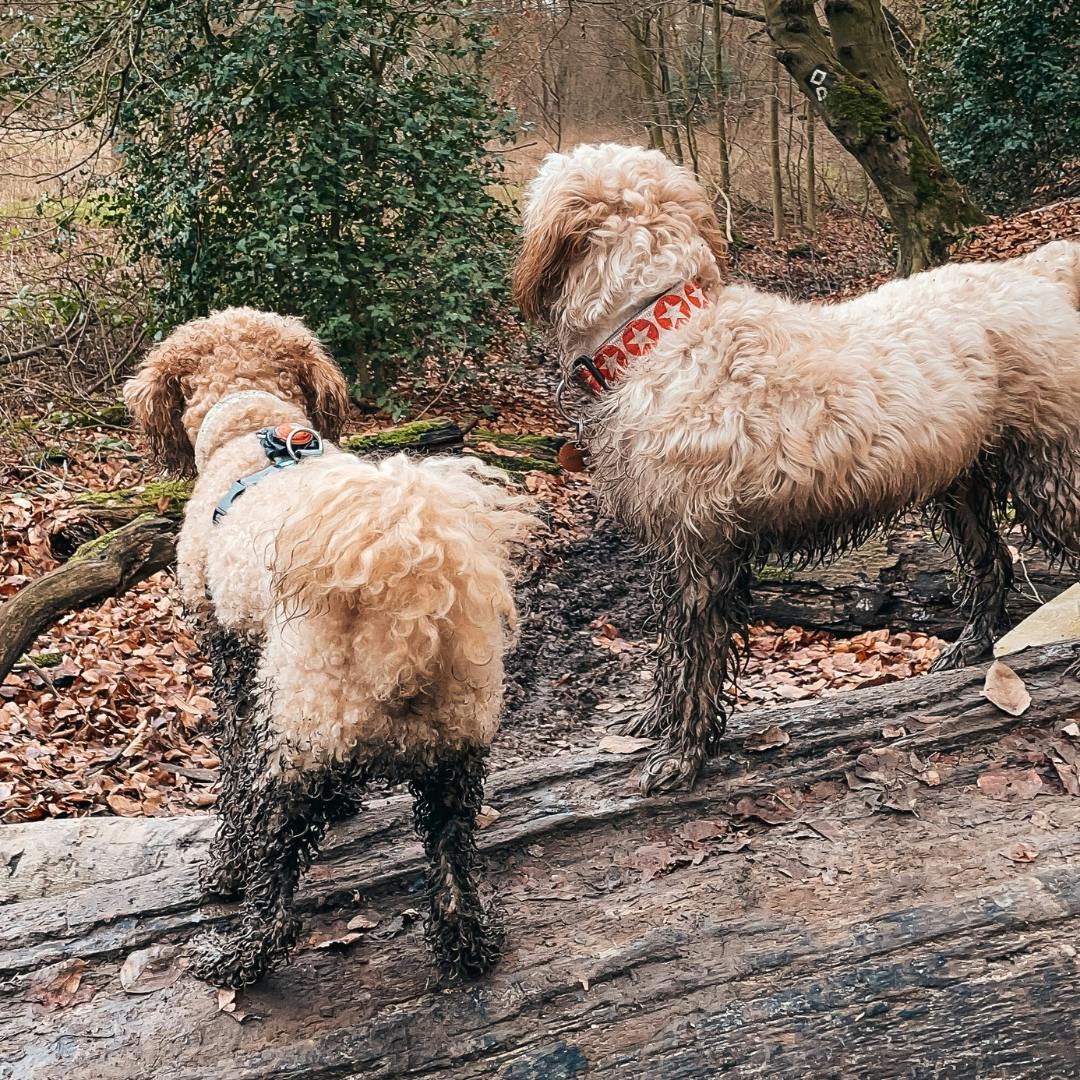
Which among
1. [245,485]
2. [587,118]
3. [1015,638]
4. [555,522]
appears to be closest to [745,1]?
[587,118]

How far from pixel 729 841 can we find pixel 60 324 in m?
8.16

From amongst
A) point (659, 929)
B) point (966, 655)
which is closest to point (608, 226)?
point (659, 929)

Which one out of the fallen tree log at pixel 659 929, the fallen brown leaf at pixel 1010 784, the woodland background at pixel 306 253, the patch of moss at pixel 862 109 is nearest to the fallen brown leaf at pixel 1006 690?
the fallen tree log at pixel 659 929

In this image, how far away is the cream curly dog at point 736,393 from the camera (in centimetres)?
370

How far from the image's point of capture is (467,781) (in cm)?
307

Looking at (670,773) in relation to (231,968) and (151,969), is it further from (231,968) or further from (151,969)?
(151,969)

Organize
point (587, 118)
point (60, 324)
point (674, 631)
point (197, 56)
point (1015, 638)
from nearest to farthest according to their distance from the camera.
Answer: point (674, 631) < point (1015, 638) < point (197, 56) < point (60, 324) < point (587, 118)

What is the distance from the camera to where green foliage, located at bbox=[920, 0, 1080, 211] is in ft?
46.8

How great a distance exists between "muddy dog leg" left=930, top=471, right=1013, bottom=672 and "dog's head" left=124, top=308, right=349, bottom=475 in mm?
2936

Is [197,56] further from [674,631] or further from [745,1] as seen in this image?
[745,1]

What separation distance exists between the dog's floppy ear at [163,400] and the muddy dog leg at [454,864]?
2.13 m

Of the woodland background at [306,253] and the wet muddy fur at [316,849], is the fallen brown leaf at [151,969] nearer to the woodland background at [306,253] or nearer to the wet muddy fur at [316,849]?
the wet muddy fur at [316,849]

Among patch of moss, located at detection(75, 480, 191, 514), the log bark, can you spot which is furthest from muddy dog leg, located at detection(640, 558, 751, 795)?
patch of moss, located at detection(75, 480, 191, 514)

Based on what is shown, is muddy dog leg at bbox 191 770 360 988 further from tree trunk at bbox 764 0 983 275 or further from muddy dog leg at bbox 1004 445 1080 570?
tree trunk at bbox 764 0 983 275
